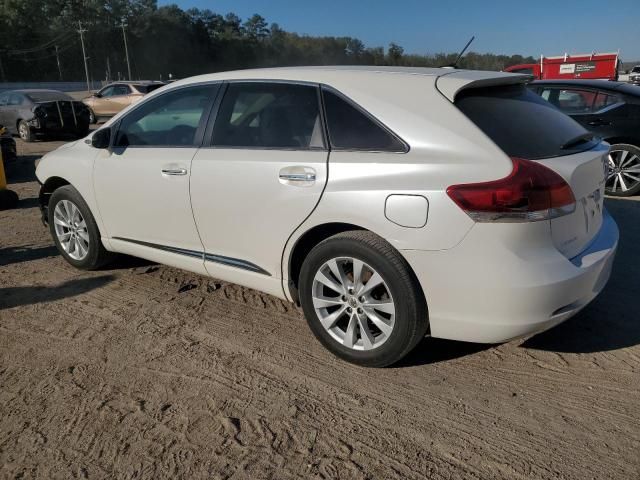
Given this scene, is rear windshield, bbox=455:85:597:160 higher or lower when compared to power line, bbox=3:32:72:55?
lower

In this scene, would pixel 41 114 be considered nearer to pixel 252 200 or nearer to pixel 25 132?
pixel 25 132

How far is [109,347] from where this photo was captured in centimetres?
342

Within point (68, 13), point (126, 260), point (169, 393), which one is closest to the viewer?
point (169, 393)

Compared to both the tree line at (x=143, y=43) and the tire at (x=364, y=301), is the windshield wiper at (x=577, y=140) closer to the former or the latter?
the tire at (x=364, y=301)

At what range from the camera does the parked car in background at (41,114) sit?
1445 centimetres

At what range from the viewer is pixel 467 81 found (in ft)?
9.70

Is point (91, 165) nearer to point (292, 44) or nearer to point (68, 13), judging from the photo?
point (68, 13)

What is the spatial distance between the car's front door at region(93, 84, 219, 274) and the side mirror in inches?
2.6

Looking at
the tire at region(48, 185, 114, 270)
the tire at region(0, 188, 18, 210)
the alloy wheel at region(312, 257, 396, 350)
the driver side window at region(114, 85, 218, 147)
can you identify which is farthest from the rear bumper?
the tire at region(0, 188, 18, 210)

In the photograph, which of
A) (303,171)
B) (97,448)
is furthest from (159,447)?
(303,171)

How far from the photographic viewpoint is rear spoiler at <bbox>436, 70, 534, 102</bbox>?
2.89m

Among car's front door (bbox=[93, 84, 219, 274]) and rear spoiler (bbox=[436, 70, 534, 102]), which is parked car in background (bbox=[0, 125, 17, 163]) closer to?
car's front door (bbox=[93, 84, 219, 274])

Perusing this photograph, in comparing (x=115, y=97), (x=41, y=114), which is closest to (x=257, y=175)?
(x=41, y=114)

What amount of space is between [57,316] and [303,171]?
2.18 metres
